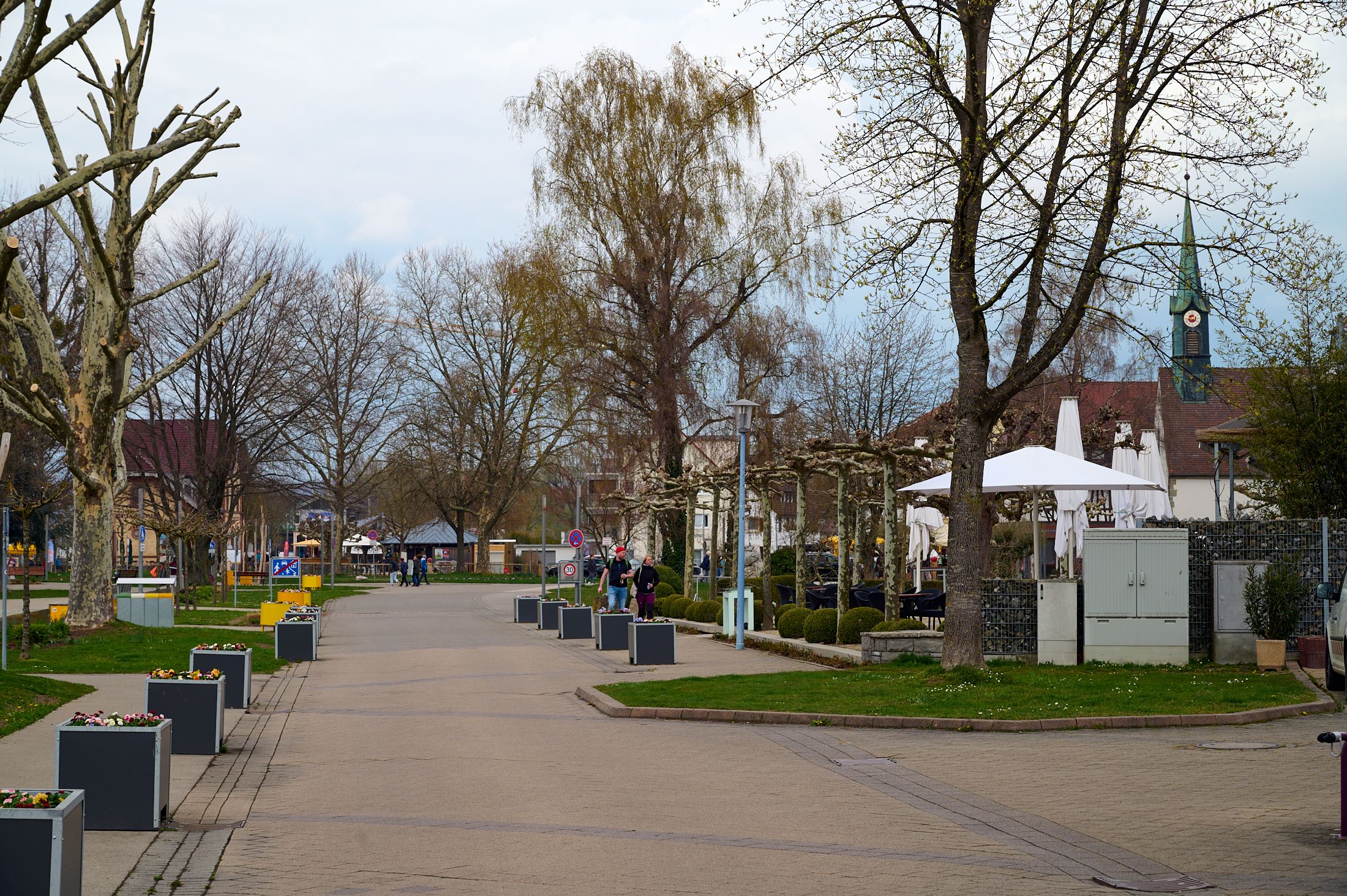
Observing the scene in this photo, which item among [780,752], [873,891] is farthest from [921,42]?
[873,891]

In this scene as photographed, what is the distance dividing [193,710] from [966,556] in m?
9.86

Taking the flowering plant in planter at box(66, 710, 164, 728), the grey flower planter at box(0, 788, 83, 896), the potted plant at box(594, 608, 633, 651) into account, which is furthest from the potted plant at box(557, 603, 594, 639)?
the grey flower planter at box(0, 788, 83, 896)

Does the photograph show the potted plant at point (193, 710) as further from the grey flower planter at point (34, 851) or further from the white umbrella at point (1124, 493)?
the white umbrella at point (1124, 493)

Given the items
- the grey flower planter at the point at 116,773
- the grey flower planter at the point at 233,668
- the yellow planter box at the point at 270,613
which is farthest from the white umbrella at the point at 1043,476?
the yellow planter box at the point at 270,613

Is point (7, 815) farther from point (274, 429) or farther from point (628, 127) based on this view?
point (274, 429)

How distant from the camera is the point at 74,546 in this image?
85.3ft

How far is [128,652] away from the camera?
22.7 metres

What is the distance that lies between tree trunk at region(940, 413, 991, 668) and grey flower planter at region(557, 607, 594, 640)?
43.5ft

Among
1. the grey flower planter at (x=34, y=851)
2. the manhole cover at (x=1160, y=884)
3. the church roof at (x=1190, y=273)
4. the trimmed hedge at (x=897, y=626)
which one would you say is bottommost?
the manhole cover at (x=1160, y=884)

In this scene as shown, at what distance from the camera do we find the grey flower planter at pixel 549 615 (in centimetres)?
3316

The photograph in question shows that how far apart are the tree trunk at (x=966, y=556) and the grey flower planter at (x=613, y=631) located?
31.4ft

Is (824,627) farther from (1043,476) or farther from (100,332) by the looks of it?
(100,332)

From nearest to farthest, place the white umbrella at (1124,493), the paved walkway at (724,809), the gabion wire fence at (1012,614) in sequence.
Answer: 1. the paved walkway at (724,809)
2. the gabion wire fence at (1012,614)
3. the white umbrella at (1124,493)

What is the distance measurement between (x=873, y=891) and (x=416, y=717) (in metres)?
9.72
